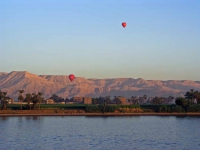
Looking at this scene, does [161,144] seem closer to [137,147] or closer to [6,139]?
[137,147]

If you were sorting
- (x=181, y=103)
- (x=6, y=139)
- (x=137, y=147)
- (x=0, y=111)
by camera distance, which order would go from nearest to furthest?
(x=137, y=147), (x=6, y=139), (x=0, y=111), (x=181, y=103)

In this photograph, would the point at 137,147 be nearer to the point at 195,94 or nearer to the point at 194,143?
the point at 194,143

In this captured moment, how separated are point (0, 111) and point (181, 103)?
44.0 metres

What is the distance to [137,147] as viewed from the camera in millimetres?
38875

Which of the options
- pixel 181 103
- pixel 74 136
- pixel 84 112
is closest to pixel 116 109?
pixel 84 112

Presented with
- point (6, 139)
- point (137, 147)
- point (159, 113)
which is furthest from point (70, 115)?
point (137, 147)

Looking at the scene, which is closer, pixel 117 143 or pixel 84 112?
pixel 117 143

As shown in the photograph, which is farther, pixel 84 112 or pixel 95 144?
pixel 84 112

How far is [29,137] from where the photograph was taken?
47.9 meters

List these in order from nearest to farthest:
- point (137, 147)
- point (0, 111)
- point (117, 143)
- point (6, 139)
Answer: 1. point (137, 147)
2. point (117, 143)
3. point (6, 139)
4. point (0, 111)

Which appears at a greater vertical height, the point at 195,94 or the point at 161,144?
the point at 195,94

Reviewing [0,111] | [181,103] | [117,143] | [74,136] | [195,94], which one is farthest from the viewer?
[195,94]

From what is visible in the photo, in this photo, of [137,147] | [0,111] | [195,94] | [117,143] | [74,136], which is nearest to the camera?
[137,147]

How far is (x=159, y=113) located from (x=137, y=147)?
216 ft
